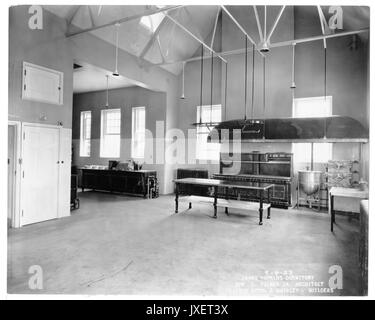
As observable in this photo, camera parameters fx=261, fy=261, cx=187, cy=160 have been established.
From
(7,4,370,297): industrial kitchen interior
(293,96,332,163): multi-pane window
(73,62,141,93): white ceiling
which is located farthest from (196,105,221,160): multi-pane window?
(73,62,141,93): white ceiling

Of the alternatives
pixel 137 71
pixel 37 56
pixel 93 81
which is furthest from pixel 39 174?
pixel 93 81

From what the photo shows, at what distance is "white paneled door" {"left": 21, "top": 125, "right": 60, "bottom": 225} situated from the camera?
17.1 feet

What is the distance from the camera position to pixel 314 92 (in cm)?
769

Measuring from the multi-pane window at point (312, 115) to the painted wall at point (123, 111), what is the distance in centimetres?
450

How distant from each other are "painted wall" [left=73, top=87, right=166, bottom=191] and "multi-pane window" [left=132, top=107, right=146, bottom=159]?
174mm

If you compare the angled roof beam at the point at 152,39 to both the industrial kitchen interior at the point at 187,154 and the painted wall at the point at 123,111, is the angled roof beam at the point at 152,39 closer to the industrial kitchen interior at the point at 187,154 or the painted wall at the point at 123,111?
the industrial kitchen interior at the point at 187,154

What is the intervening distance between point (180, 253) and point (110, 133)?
26.9ft

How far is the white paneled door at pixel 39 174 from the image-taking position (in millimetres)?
5215

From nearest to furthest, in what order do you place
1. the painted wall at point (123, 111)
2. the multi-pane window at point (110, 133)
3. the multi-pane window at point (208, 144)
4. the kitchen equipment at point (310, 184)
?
the kitchen equipment at point (310, 184) < the multi-pane window at point (208, 144) < the painted wall at point (123, 111) < the multi-pane window at point (110, 133)

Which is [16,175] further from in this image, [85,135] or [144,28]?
[85,135]

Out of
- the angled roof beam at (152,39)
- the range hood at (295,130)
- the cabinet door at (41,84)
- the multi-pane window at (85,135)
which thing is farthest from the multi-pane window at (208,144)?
the multi-pane window at (85,135)
